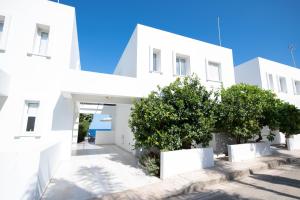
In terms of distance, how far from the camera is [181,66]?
1534cm

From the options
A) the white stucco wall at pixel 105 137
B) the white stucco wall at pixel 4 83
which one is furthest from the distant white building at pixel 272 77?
the white stucco wall at pixel 4 83

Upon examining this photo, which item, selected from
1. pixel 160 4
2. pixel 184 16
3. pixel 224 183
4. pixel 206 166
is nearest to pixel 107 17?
pixel 160 4

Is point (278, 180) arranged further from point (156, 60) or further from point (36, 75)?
point (36, 75)

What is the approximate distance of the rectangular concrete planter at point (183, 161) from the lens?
27.1ft

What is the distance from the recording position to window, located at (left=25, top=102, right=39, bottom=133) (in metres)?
10.5

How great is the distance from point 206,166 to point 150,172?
3.47 meters

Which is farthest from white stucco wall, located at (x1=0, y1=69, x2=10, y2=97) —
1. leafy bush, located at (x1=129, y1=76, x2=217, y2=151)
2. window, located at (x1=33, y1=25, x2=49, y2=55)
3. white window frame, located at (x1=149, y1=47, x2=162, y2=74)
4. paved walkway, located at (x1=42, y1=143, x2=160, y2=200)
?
white window frame, located at (x1=149, y1=47, x2=162, y2=74)

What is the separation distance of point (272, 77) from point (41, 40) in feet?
81.6

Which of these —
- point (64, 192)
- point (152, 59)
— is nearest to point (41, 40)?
point (152, 59)

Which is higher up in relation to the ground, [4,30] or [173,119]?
[4,30]

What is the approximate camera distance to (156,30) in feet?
46.3

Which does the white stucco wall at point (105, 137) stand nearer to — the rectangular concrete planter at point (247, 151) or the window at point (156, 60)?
the window at point (156, 60)

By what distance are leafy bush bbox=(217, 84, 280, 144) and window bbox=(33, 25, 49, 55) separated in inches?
502

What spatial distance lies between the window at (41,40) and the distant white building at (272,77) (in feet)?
72.3
